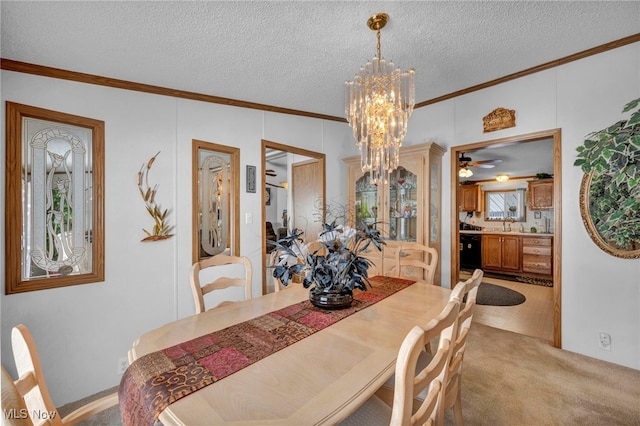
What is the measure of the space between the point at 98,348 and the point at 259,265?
1467 mm

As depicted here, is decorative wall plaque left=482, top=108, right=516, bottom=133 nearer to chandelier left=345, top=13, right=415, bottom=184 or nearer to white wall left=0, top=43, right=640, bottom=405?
white wall left=0, top=43, right=640, bottom=405

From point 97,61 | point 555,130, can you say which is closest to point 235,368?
point 97,61

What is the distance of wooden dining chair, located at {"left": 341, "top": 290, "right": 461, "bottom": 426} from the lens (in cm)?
64

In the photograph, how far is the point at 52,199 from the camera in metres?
2.00

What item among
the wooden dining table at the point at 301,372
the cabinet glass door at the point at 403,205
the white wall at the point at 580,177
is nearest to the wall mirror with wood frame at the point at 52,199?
the wooden dining table at the point at 301,372

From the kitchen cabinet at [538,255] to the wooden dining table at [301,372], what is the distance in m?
5.13

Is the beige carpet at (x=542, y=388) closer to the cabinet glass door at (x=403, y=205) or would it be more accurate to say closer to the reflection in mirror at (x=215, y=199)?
the cabinet glass door at (x=403, y=205)

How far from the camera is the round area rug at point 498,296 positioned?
3.82 m

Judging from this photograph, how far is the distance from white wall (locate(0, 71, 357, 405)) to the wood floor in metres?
2.99

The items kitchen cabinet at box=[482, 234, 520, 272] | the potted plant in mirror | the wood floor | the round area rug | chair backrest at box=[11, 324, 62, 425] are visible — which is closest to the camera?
A: chair backrest at box=[11, 324, 62, 425]

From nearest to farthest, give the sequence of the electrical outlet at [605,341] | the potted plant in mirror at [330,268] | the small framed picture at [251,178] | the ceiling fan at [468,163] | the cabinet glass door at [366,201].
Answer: the potted plant in mirror at [330,268] → the electrical outlet at [605,341] → the small framed picture at [251,178] → the cabinet glass door at [366,201] → the ceiling fan at [468,163]

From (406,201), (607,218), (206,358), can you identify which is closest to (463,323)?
(206,358)

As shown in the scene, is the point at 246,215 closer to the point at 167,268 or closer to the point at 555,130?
the point at 167,268

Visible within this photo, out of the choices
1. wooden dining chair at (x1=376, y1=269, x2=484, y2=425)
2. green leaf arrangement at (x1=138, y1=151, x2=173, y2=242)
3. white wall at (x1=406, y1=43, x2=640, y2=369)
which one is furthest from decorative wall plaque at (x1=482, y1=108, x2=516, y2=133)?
green leaf arrangement at (x1=138, y1=151, x2=173, y2=242)
